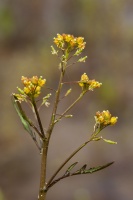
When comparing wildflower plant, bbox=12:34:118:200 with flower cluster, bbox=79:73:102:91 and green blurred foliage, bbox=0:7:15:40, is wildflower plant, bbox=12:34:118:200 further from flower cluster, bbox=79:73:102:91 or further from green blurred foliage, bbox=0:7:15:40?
green blurred foliage, bbox=0:7:15:40

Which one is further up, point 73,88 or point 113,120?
point 73,88

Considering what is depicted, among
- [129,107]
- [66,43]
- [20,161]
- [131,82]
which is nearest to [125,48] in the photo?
[131,82]

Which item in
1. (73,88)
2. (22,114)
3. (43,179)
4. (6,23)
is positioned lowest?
(43,179)

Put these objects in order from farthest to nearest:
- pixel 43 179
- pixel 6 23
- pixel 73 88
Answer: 1. pixel 6 23
2. pixel 73 88
3. pixel 43 179

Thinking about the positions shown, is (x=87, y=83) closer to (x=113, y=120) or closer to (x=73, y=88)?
(x=113, y=120)

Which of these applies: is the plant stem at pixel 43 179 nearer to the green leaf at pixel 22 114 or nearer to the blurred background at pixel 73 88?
the green leaf at pixel 22 114

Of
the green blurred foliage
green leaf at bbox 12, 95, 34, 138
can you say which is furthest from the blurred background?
green leaf at bbox 12, 95, 34, 138

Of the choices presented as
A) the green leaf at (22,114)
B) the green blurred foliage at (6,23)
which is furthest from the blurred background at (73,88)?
the green leaf at (22,114)

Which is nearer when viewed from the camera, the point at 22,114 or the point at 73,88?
the point at 22,114

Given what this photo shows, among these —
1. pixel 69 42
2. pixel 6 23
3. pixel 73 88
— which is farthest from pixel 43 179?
pixel 6 23
